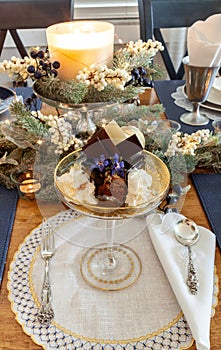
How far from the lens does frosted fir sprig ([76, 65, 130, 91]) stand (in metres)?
0.65

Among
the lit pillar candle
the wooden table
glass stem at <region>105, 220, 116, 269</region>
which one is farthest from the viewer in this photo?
the lit pillar candle

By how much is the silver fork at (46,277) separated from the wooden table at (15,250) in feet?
0.10

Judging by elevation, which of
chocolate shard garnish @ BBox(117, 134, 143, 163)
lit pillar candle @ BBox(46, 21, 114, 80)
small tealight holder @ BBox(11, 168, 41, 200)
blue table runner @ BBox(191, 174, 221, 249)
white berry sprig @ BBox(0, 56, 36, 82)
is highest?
lit pillar candle @ BBox(46, 21, 114, 80)

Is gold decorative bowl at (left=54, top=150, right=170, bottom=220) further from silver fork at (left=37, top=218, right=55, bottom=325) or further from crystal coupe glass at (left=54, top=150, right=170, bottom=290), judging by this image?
silver fork at (left=37, top=218, right=55, bottom=325)

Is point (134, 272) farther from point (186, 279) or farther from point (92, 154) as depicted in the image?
point (92, 154)

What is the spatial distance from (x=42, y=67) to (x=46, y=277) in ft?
1.19

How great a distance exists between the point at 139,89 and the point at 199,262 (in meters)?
0.33

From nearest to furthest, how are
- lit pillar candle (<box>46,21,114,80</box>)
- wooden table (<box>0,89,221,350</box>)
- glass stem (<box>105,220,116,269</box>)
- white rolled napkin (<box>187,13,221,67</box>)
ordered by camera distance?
wooden table (<box>0,89,221,350</box>) < glass stem (<box>105,220,116,269</box>) < lit pillar candle (<box>46,21,114,80</box>) < white rolled napkin (<box>187,13,221,67</box>)

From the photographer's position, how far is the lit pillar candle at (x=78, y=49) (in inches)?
28.3

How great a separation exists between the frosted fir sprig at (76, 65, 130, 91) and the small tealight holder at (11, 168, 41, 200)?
0.20m

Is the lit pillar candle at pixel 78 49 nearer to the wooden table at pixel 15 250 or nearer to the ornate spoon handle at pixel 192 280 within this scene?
the wooden table at pixel 15 250

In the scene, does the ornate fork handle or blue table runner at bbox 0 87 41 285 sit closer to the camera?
the ornate fork handle

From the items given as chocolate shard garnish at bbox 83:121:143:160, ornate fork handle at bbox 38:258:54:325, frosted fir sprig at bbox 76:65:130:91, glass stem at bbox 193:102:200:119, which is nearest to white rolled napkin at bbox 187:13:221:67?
glass stem at bbox 193:102:200:119

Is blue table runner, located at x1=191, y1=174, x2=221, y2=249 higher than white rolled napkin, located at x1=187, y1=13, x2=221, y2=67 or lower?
lower
